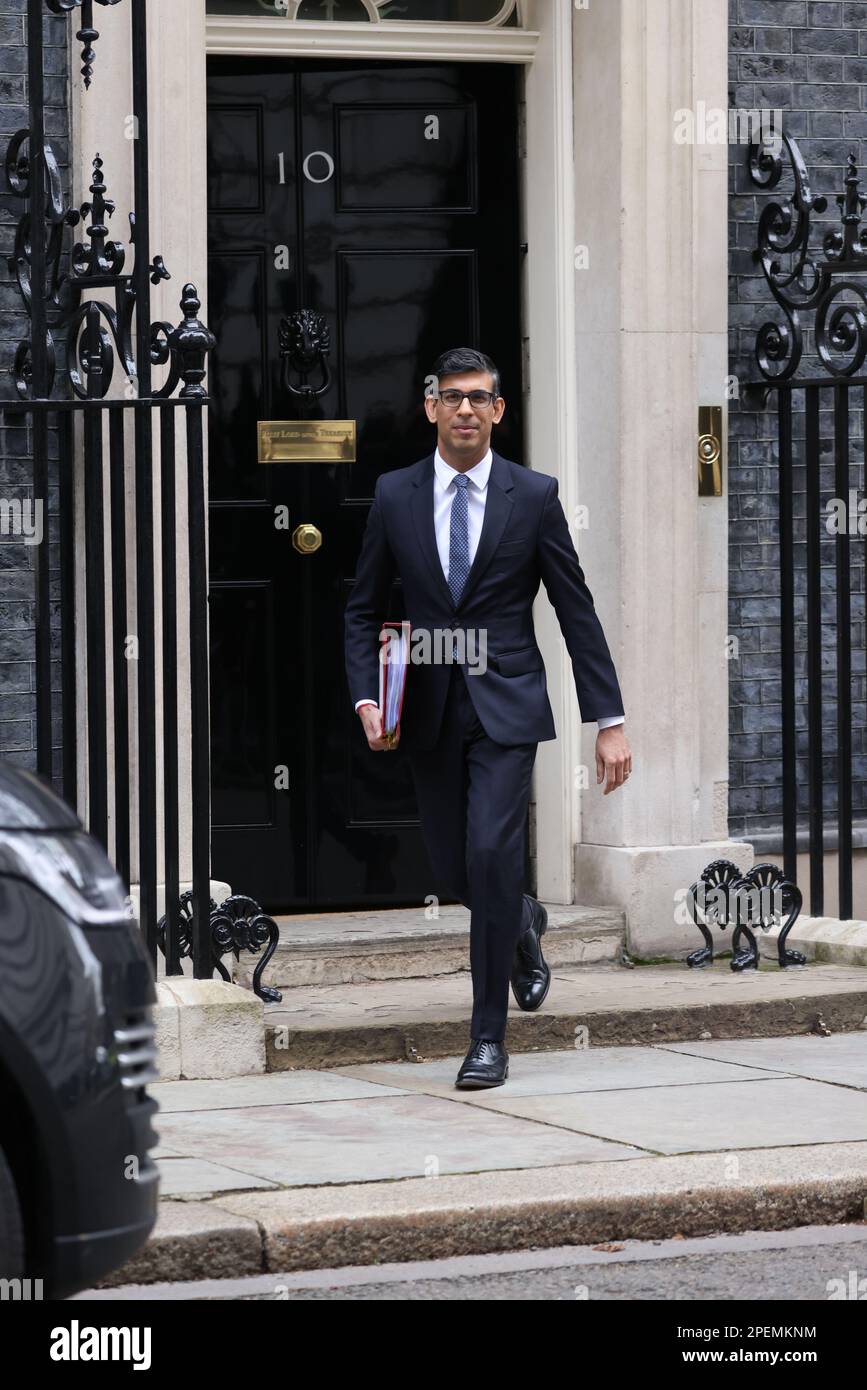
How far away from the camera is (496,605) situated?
6980 millimetres

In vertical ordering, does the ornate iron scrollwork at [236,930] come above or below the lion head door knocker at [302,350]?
below

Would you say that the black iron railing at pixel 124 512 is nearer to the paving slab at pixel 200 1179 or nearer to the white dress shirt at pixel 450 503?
the white dress shirt at pixel 450 503

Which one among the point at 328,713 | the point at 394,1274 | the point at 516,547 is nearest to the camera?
the point at 394,1274

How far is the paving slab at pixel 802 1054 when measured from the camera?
7.25 m

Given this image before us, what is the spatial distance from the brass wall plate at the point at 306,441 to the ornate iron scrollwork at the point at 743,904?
2044 mm

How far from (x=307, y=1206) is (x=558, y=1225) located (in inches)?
23.3

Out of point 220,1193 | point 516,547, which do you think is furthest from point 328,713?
point 220,1193

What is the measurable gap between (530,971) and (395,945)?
2.78 ft

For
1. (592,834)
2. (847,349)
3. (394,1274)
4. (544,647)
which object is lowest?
(394,1274)

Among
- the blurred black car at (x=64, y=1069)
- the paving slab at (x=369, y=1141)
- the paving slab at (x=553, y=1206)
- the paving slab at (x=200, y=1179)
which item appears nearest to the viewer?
the blurred black car at (x=64, y=1069)

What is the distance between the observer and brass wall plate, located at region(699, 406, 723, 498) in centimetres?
895

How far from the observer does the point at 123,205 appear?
26.1 ft

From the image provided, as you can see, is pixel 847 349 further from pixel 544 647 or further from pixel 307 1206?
pixel 307 1206

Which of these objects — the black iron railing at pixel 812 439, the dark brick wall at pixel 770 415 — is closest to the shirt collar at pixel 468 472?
the black iron railing at pixel 812 439
